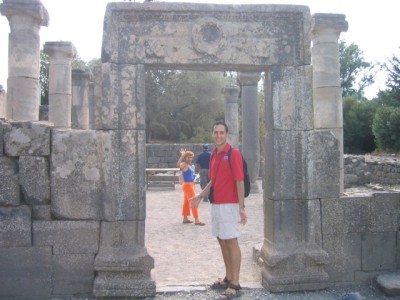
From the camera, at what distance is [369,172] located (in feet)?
58.9

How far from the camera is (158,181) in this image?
17578mm

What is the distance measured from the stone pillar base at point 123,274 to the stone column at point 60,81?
9.10 m

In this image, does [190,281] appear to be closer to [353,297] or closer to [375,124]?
[353,297]

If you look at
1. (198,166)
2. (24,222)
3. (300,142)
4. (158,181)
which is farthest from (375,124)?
(24,222)

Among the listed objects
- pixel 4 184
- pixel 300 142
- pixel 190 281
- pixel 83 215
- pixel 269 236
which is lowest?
pixel 190 281

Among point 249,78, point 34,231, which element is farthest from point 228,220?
point 249,78

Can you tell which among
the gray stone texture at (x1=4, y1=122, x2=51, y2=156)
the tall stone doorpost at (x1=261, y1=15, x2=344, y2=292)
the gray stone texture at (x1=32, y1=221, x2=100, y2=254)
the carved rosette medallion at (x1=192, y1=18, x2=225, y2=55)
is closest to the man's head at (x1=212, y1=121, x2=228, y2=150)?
the tall stone doorpost at (x1=261, y1=15, x2=344, y2=292)

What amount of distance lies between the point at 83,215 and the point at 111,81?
163 centimetres

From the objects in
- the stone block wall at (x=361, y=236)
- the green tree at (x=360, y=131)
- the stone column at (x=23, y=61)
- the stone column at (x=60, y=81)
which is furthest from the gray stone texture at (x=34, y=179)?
the green tree at (x=360, y=131)

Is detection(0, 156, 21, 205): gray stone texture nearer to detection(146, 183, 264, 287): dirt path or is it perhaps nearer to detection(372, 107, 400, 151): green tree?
detection(146, 183, 264, 287): dirt path

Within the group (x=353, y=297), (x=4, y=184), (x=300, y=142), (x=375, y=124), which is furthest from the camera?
(x=375, y=124)

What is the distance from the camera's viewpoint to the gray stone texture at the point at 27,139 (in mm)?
4988

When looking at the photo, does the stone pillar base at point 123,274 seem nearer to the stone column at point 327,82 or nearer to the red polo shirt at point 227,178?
the red polo shirt at point 227,178

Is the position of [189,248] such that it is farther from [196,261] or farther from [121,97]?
[121,97]
